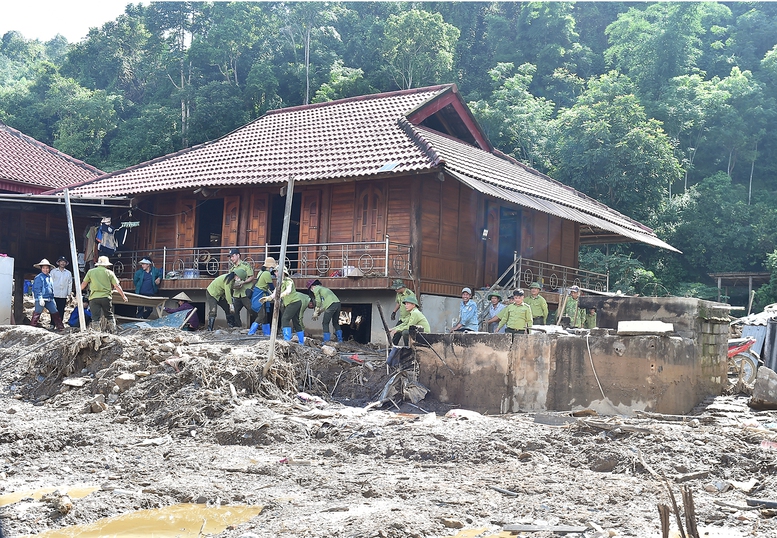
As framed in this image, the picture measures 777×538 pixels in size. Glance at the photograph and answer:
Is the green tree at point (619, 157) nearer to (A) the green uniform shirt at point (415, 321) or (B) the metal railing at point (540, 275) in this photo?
(B) the metal railing at point (540, 275)

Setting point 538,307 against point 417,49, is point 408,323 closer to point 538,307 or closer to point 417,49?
point 538,307

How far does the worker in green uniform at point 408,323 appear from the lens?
12719 millimetres

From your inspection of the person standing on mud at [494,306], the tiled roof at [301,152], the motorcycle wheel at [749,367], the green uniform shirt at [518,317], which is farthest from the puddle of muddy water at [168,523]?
the motorcycle wheel at [749,367]

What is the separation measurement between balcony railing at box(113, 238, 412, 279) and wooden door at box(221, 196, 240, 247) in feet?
0.89

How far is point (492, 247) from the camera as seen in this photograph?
18.7m

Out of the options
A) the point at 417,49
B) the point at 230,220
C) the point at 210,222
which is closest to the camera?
the point at 230,220

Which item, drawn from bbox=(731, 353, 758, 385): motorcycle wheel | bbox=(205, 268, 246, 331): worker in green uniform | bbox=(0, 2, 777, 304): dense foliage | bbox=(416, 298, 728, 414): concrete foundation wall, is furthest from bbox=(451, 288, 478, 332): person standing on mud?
bbox=(0, 2, 777, 304): dense foliage

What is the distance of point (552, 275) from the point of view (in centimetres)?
2005

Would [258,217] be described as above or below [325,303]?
above

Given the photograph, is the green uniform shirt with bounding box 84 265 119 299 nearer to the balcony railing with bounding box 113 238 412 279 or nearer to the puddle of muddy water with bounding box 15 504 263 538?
the balcony railing with bounding box 113 238 412 279

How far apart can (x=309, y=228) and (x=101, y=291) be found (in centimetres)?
496

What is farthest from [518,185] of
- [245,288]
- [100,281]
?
[100,281]

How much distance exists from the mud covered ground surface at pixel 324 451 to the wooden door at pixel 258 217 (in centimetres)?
501

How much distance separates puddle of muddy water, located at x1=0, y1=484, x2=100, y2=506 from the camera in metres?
7.59
